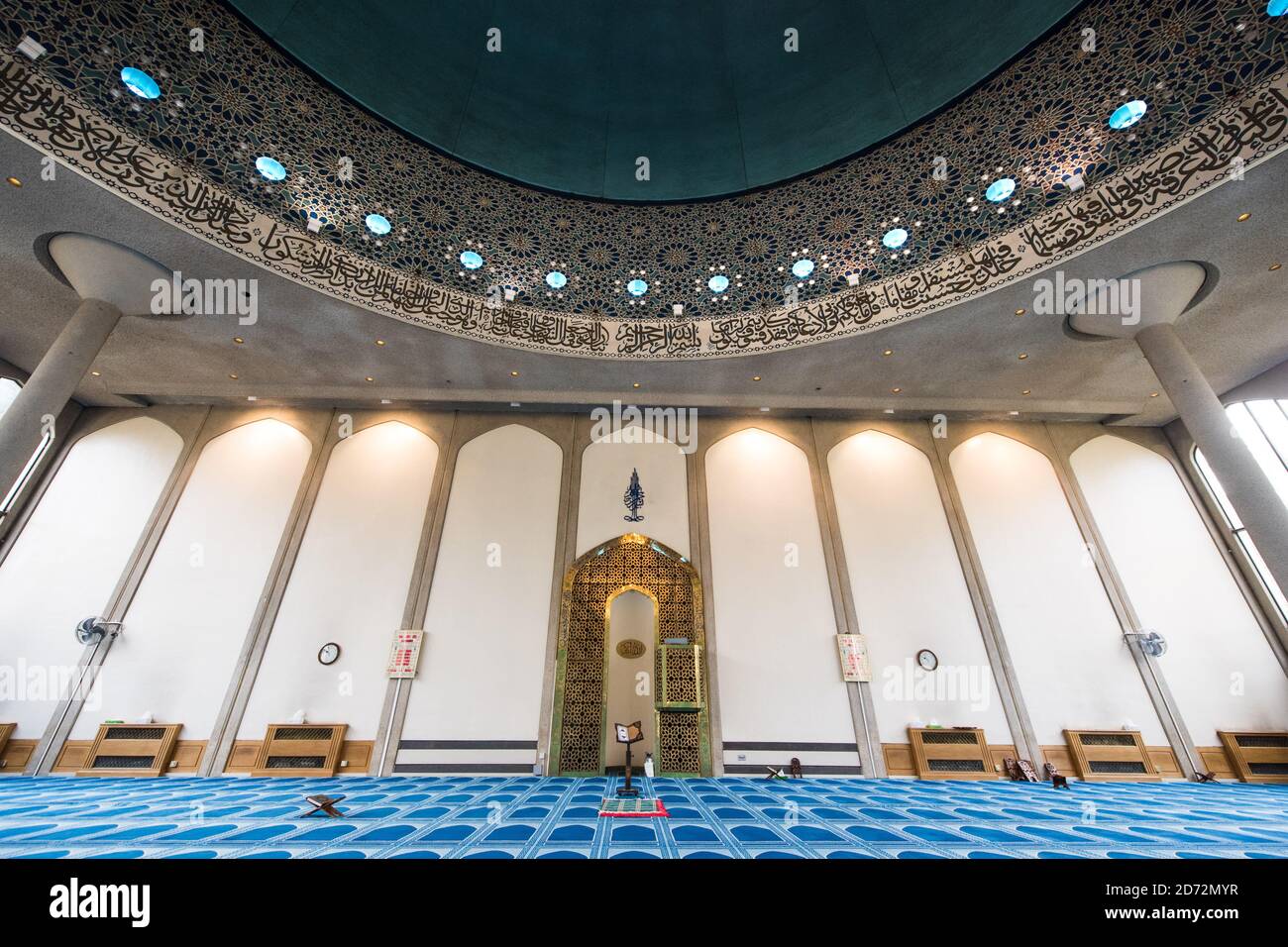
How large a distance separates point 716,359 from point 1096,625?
6.22 meters

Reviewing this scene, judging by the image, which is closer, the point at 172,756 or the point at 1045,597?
the point at 172,756

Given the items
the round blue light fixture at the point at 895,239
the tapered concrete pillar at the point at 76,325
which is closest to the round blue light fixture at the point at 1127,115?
the round blue light fixture at the point at 895,239

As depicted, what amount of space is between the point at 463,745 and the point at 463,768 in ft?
0.77

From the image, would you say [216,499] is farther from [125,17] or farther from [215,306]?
[125,17]

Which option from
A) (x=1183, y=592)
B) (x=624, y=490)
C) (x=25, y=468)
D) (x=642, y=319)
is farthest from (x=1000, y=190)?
(x=25, y=468)

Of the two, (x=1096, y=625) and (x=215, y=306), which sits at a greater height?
(x=215, y=306)

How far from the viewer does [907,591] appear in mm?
6734

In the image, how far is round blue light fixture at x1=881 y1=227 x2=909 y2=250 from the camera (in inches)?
233

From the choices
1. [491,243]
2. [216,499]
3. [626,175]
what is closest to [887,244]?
[626,175]

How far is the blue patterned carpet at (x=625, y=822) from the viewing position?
239cm

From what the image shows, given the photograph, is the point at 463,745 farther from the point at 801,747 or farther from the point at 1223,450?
the point at 1223,450

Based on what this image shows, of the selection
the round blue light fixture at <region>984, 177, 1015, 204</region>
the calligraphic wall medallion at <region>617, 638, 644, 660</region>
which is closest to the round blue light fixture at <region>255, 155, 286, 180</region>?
the calligraphic wall medallion at <region>617, 638, 644, 660</region>

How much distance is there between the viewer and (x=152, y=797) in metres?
3.98
